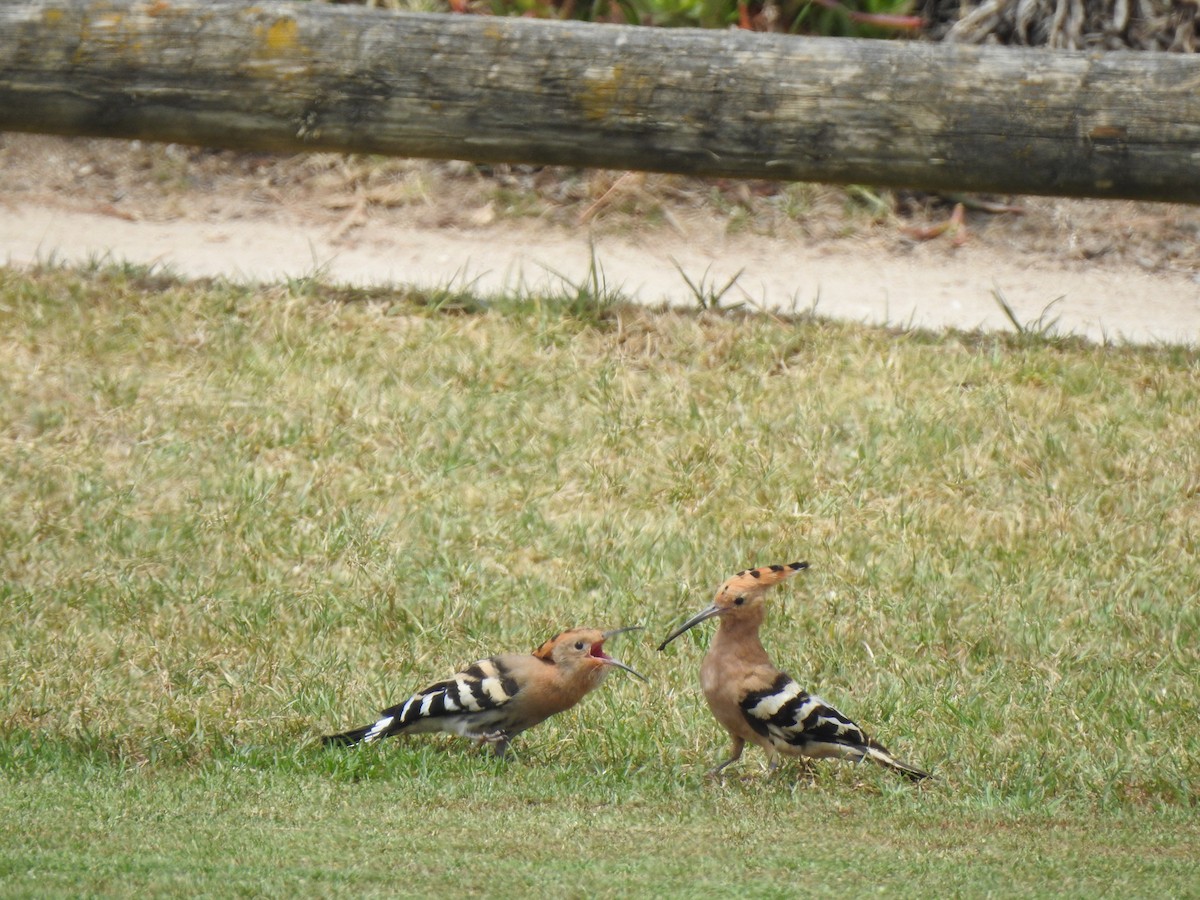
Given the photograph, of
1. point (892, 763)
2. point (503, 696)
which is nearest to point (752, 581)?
point (892, 763)

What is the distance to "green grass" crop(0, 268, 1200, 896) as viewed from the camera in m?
4.41

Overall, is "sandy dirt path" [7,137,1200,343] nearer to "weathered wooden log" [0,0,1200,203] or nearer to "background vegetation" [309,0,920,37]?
"weathered wooden log" [0,0,1200,203]

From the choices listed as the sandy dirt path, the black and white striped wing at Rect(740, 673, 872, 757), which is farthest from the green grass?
the sandy dirt path

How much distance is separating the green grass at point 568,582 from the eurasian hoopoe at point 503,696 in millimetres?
111

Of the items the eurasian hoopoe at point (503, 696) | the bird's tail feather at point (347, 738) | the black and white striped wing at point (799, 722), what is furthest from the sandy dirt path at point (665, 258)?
the black and white striped wing at point (799, 722)

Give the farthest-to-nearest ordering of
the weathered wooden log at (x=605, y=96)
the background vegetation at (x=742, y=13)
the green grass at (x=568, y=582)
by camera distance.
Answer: the background vegetation at (x=742, y=13)
the weathered wooden log at (x=605, y=96)
the green grass at (x=568, y=582)

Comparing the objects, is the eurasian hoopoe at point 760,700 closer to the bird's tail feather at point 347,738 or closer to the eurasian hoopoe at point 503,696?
the eurasian hoopoe at point 503,696

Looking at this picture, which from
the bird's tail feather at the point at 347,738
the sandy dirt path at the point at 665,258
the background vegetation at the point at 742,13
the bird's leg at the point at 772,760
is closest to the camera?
the bird's leg at the point at 772,760

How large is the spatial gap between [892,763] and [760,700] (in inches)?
17.4

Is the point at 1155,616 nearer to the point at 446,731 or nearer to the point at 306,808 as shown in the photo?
the point at 446,731

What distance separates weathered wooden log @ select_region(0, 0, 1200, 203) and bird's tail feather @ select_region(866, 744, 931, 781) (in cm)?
366

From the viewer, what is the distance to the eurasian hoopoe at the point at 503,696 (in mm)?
5383

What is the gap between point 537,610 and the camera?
6.66m

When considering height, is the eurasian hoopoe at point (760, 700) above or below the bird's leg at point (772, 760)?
above
